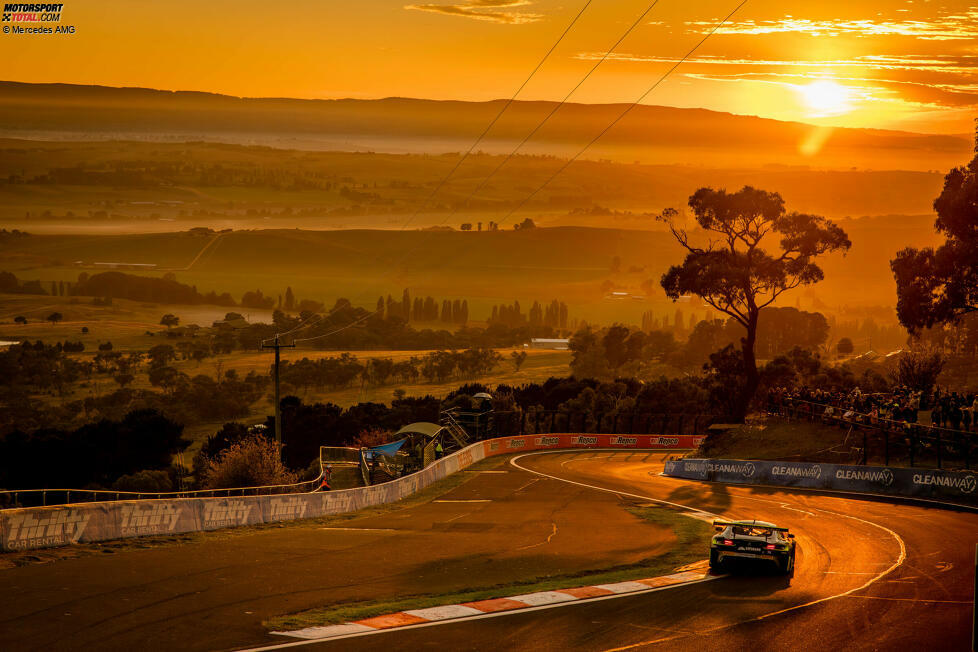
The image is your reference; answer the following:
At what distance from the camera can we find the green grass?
18984 millimetres

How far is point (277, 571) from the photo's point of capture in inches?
943

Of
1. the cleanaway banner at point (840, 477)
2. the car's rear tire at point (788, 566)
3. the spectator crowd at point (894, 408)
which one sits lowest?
the cleanaway banner at point (840, 477)

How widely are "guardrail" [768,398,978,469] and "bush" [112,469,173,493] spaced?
186 ft

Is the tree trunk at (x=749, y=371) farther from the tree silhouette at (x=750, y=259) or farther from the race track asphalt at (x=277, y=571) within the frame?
the race track asphalt at (x=277, y=571)

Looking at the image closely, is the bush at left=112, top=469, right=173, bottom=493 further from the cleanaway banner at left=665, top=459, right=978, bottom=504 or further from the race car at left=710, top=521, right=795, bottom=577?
the race car at left=710, top=521, right=795, bottom=577

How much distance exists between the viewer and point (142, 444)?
348ft

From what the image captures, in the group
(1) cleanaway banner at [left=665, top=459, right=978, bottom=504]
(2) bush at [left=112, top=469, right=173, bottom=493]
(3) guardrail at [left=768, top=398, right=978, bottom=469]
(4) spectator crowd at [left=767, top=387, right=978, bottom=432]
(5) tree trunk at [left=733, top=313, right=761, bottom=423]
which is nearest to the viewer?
(1) cleanaway banner at [left=665, top=459, right=978, bottom=504]

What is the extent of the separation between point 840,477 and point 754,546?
24579mm

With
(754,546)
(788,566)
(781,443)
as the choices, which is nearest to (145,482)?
(781,443)

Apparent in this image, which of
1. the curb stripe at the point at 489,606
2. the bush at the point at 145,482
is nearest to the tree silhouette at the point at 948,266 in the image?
the curb stripe at the point at 489,606

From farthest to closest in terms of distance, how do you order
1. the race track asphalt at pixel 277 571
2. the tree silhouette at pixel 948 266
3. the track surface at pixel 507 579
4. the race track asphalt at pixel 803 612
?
the tree silhouette at pixel 948 266
the race track asphalt at pixel 277 571
the track surface at pixel 507 579
the race track asphalt at pixel 803 612

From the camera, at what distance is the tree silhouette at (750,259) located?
78.4 meters

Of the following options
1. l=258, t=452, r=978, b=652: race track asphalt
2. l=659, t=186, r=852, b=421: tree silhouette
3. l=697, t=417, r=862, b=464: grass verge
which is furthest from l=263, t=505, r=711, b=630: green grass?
l=659, t=186, r=852, b=421: tree silhouette

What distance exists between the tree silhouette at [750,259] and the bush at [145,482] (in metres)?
46.7
